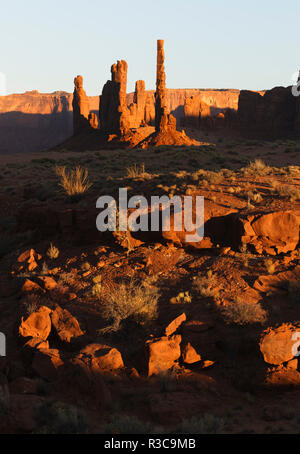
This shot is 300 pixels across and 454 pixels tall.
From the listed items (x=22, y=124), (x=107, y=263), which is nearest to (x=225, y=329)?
(x=107, y=263)

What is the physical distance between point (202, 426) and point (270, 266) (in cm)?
488

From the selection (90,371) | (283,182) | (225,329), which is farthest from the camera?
(283,182)

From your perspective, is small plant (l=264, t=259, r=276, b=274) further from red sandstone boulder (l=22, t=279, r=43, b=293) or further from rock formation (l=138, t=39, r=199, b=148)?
rock formation (l=138, t=39, r=199, b=148)

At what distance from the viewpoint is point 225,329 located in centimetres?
721

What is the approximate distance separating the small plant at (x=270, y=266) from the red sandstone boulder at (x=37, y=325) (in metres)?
5.02

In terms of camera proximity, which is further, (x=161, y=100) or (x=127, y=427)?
(x=161, y=100)

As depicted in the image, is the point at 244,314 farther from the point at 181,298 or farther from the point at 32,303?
the point at 32,303

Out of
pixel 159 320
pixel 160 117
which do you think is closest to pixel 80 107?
pixel 160 117

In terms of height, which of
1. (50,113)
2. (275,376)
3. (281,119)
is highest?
(50,113)

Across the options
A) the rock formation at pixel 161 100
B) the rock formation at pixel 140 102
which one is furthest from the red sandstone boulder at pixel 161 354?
the rock formation at pixel 140 102

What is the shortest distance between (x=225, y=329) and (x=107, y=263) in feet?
13.1

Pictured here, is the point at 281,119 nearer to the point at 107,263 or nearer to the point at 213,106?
the point at 107,263

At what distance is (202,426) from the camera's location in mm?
4691

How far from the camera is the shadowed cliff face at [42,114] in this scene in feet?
398
